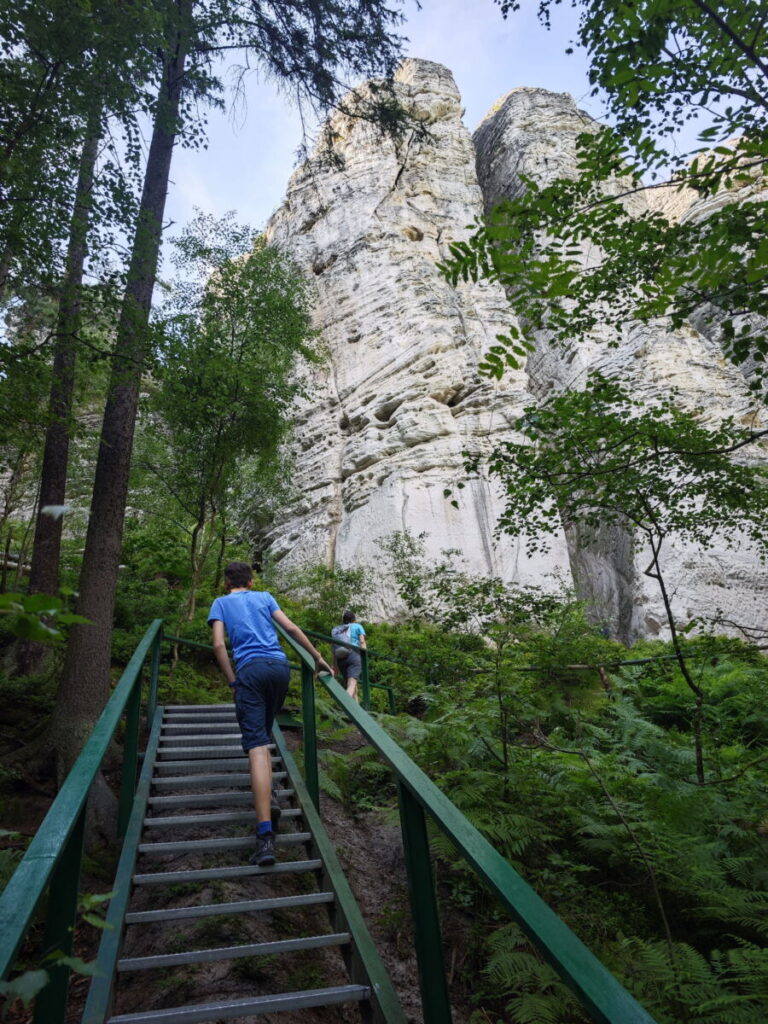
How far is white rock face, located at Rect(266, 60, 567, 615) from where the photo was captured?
19.8 metres

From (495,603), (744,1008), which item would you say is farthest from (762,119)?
Result: (495,603)

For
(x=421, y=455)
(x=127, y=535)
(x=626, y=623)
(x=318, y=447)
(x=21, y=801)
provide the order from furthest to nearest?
1. (x=318, y=447)
2. (x=421, y=455)
3. (x=626, y=623)
4. (x=127, y=535)
5. (x=21, y=801)

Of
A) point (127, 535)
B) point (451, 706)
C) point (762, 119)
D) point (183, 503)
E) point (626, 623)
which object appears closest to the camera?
point (762, 119)

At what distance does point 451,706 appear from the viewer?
4770 millimetres

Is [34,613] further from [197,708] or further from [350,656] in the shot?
[350,656]

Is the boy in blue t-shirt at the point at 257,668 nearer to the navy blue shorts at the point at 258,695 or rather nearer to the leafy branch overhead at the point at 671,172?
the navy blue shorts at the point at 258,695

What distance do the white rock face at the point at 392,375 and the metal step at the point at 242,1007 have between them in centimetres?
1514

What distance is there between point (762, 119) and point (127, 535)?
14.9 metres

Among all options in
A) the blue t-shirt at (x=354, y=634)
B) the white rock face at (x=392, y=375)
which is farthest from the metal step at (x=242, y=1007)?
the white rock face at (x=392, y=375)

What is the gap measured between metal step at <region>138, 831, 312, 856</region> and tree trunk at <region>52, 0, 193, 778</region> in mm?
2803

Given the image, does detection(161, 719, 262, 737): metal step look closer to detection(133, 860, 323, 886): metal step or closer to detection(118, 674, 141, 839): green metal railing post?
detection(118, 674, 141, 839): green metal railing post

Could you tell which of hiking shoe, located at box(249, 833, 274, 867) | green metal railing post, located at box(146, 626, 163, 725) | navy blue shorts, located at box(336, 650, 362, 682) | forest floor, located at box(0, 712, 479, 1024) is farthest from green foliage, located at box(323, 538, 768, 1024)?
navy blue shorts, located at box(336, 650, 362, 682)

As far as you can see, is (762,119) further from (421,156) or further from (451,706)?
(421,156)

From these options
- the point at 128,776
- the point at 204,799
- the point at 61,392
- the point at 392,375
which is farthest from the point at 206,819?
the point at 392,375
